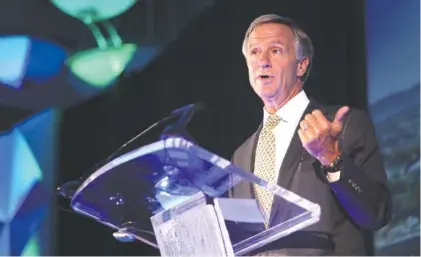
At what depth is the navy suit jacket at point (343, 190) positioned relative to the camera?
1.77m

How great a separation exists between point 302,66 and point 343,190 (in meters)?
0.76

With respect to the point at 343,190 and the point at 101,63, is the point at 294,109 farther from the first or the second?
the point at 101,63

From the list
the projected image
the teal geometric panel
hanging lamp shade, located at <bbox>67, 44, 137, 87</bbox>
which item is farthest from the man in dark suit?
the teal geometric panel

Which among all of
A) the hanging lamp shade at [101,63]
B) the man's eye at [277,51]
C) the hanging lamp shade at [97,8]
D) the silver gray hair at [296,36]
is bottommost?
the man's eye at [277,51]

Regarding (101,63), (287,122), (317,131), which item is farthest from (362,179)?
(101,63)

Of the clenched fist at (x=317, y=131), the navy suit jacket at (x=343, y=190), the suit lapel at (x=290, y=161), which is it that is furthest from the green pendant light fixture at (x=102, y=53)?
the clenched fist at (x=317, y=131)

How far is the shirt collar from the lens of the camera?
88.8 inches

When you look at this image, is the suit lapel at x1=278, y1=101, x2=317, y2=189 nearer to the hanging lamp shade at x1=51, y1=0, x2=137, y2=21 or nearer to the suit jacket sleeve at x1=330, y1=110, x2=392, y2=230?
the suit jacket sleeve at x1=330, y1=110, x2=392, y2=230

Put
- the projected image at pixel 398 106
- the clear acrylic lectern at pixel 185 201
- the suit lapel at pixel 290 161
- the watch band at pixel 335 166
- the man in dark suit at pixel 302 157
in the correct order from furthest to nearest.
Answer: the projected image at pixel 398 106 < the suit lapel at pixel 290 161 < the man in dark suit at pixel 302 157 < the watch band at pixel 335 166 < the clear acrylic lectern at pixel 185 201

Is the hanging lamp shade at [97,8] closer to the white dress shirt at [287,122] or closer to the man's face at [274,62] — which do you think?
the man's face at [274,62]

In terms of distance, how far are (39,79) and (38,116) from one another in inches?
6.0

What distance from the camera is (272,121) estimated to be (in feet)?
7.63

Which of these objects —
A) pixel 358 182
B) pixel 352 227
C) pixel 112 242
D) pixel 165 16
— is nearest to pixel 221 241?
pixel 358 182

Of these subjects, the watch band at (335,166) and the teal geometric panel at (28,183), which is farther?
the teal geometric panel at (28,183)
